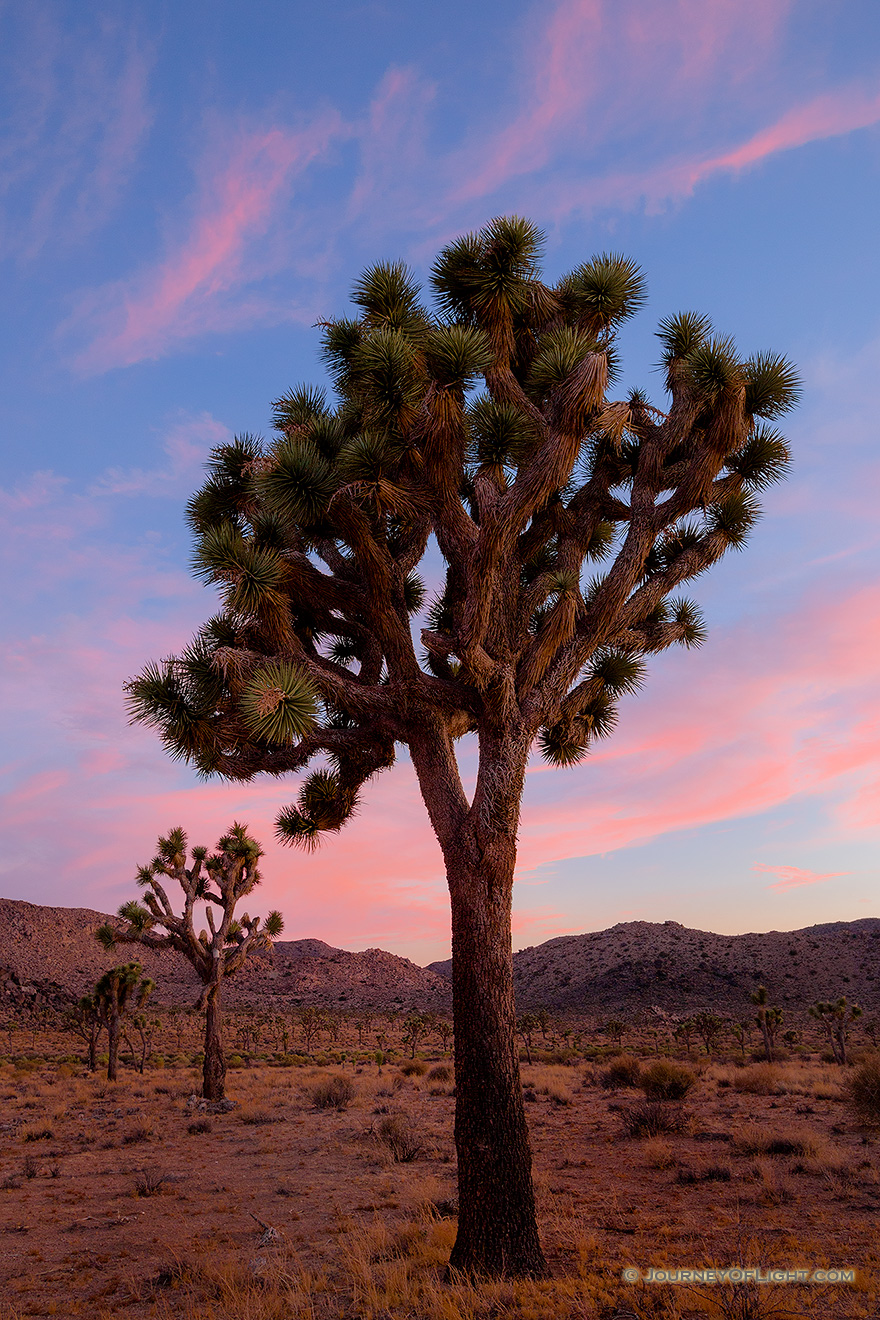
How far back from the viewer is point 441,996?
63.8 metres

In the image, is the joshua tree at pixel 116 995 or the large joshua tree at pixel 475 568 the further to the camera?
the joshua tree at pixel 116 995

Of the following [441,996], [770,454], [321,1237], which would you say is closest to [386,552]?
[770,454]

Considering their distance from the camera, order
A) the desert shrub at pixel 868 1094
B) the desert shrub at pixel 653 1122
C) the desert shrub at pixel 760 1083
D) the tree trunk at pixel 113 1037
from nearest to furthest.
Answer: the desert shrub at pixel 868 1094 < the desert shrub at pixel 653 1122 < the desert shrub at pixel 760 1083 < the tree trunk at pixel 113 1037

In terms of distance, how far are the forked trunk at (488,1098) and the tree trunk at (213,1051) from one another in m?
12.6

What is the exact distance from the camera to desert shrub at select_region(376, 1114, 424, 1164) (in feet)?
39.1

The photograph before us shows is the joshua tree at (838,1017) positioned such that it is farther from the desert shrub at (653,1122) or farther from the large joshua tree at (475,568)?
the large joshua tree at (475,568)

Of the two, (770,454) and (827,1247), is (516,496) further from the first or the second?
(827,1247)

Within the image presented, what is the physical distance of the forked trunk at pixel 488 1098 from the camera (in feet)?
20.0

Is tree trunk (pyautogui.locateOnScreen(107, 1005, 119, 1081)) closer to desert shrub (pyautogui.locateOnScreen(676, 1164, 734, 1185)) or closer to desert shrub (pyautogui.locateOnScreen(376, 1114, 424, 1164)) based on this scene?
desert shrub (pyautogui.locateOnScreen(376, 1114, 424, 1164))

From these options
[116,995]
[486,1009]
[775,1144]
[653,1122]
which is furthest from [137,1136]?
[116,995]

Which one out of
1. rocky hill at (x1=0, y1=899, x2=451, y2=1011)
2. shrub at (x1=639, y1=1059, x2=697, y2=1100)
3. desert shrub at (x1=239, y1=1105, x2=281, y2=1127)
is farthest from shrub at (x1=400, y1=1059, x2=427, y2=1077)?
rocky hill at (x1=0, y1=899, x2=451, y2=1011)

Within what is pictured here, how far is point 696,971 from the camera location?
5003 centimetres

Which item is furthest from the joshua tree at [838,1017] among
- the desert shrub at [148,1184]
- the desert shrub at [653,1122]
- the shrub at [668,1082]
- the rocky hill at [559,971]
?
the rocky hill at [559,971]

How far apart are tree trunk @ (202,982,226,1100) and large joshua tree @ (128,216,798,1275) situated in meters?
10.7
